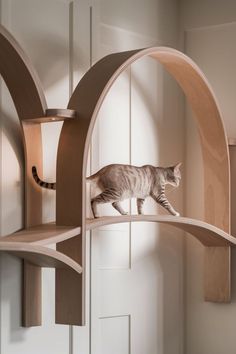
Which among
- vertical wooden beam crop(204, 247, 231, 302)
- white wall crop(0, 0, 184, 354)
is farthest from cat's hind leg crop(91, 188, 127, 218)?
vertical wooden beam crop(204, 247, 231, 302)

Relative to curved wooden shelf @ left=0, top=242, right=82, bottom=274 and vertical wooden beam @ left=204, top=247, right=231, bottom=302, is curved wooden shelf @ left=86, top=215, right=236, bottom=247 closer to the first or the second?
vertical wooden beam @ left=204, top=247, right=231, bottom=302

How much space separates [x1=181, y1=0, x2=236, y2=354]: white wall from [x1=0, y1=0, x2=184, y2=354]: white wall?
4cm

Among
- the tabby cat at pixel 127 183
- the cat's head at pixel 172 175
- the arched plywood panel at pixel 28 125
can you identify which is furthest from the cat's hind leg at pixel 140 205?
the arched plywood panel at pixel 28 125

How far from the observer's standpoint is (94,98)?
205 cm

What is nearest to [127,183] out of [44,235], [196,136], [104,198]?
[104,198]

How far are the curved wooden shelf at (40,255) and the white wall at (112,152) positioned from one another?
0.11m

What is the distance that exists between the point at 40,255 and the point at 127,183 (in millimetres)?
512

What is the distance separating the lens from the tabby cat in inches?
89.0

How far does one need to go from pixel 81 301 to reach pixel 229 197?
808mm

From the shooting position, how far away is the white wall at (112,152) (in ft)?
7.03

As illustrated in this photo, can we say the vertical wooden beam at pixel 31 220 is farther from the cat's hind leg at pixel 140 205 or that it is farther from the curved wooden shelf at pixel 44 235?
the cat's hind leg at pixel 140 205

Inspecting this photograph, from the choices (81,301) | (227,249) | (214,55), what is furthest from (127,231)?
(214,55)

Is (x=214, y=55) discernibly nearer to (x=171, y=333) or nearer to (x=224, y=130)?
(x=224, y=130)

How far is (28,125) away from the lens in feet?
7.01
